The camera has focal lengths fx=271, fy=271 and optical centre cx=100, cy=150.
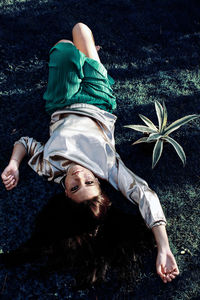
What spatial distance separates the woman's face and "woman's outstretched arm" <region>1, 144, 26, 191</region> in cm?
69

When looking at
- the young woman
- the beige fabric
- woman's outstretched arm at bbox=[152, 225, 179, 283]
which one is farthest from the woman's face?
woman's outstretched arm at bbox=[152, 225, 179, 283]

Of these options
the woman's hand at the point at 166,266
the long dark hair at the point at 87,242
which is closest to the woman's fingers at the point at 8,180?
the long dark hair at the point at 87,242

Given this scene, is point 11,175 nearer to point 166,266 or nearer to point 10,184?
point 10,184

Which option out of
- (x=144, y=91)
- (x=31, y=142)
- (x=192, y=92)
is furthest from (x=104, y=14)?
(x=31, y=142)

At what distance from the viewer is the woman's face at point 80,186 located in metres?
2.34

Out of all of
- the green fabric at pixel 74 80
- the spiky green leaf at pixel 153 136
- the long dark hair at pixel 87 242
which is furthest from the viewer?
the green fabric at pixel 74 80

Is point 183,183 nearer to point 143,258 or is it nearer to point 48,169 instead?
point 143,258

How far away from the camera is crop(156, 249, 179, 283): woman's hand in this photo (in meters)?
2.29

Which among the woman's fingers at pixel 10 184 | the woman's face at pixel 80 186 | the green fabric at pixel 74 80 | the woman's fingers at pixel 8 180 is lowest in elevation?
the woman's fingers at pixel 10 184

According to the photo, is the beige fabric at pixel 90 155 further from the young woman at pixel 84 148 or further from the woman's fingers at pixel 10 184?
the woman's fingers at pixel 10 184

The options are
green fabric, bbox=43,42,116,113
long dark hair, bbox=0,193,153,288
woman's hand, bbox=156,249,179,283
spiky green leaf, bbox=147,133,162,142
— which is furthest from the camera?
green fabric, bbox=43,42,116,113

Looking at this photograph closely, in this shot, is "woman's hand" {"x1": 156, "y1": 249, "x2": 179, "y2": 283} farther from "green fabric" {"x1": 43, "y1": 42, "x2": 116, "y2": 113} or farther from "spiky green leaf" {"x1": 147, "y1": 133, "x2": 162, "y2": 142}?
"green fabric" {"x1": 43, "y1": 42, "x2": 116, "y2": 113}

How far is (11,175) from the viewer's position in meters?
2.79

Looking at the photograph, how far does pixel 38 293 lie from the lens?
250 cm
